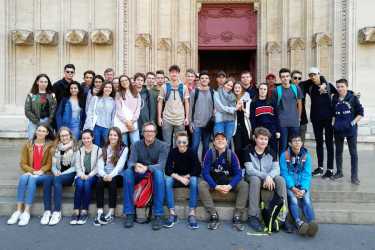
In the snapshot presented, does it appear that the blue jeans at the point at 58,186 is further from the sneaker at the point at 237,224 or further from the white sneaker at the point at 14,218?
the sneaker at the point at 237,224

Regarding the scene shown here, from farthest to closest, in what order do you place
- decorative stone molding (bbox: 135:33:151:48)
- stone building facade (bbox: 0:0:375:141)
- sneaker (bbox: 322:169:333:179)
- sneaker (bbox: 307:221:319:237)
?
decorative stone molding (bbox: 135:33:151:48) < stone building facade (bbox: 0:0:375:141) < sneaker (bbox: 322:169:333:179) < sneaker (bbox: 307:221:319:237)

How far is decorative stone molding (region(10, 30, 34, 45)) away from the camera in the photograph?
9180 mm

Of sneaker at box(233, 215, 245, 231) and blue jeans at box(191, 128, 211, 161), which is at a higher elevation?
blue jeans at box(191, 128, 211, 161)

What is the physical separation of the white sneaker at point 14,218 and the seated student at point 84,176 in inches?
29.9

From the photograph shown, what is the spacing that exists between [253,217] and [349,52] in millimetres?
6239

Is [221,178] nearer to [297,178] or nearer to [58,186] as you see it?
[297,178]

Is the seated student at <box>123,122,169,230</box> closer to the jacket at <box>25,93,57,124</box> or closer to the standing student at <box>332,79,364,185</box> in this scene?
the jacket at <box>25,93,57,124</box>

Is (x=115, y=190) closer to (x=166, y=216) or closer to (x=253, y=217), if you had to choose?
(x=166, y=216)

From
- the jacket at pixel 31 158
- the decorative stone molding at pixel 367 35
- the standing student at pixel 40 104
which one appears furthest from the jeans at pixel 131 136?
→ the decorative stone molding at pixel 367 35

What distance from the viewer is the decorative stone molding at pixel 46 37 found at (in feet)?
30.0

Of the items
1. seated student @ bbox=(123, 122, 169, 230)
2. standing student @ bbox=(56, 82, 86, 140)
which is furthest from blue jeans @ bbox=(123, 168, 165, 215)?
standing student @ bbox=(56, 82, 86, 140)

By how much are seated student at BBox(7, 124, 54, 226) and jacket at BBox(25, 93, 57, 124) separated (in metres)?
0.59

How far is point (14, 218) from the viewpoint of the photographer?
15.6ft

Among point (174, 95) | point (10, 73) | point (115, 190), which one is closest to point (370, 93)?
point (174, 95)
